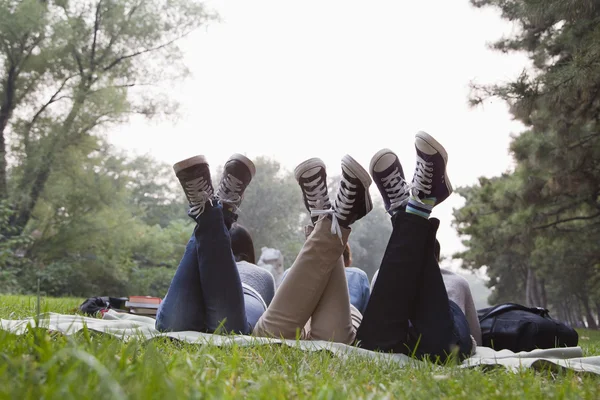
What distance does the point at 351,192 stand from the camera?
7.43 ft

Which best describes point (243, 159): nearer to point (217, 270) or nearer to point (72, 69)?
point (217, 270)

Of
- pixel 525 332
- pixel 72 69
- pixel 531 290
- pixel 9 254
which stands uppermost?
pixel 72 69

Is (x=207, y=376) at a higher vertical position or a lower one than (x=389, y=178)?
lower

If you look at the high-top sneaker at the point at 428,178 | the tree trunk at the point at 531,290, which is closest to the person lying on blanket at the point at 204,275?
the high-top sneaker at the point at 428,178

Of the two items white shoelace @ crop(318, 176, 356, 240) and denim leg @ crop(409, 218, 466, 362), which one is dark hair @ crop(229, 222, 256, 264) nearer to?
white shoelace @ crop(318, 176, 356, 240)

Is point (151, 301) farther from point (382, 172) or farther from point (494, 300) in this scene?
point (494, 300)

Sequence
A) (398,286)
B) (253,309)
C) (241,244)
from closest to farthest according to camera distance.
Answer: (398,286)
(253,309)
(241,244)

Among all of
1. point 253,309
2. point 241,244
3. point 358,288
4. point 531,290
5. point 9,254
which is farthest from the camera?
point 531,290

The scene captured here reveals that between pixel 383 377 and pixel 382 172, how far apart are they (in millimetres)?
1092

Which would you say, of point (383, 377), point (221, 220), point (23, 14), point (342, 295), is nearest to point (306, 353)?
point (383, 377)

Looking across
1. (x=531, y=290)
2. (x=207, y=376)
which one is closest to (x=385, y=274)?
(x=207, y=376)

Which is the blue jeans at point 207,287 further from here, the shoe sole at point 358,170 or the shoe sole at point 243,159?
the shoe sole at point 358,170

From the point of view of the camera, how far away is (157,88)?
15430 millimetres

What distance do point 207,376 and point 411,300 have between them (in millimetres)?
1185
